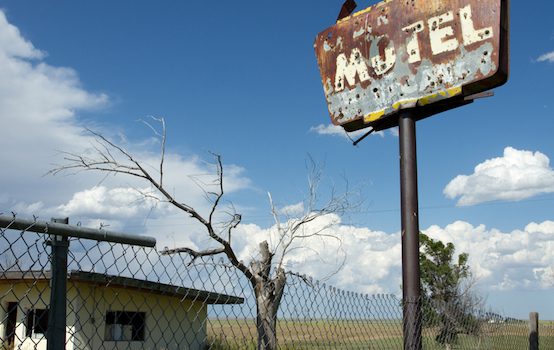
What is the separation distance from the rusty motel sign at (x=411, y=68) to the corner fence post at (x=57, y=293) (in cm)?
314

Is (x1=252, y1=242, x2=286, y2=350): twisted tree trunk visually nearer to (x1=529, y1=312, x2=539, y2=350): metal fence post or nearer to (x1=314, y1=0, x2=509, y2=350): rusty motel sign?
(x1=529, y1=312, x2=539, y2=350): metal fence post

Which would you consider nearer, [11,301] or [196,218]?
[196,218]

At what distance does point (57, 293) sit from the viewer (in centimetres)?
249

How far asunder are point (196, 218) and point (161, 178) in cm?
124

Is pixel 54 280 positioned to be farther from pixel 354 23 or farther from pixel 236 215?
pixel 236 215

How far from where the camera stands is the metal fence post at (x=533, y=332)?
28.2 ft

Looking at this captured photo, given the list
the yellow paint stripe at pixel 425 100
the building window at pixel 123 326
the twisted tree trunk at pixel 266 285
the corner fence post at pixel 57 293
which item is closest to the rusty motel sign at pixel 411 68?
the yellow paint stripe at pixel 425 100

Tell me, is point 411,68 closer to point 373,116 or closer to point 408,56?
point 408,56

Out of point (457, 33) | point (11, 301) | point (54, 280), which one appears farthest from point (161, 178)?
point (54, 280)

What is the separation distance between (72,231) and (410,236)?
10.6 feet

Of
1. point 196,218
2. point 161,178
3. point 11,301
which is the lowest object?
point 11,301

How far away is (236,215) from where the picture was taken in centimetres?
1399

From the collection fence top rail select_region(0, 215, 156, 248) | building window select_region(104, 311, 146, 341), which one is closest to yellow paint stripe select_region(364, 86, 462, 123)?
fence top rail select_region(0, 215, 156, 248)

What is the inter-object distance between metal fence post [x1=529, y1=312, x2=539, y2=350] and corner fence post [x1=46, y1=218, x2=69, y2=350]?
783 cm
